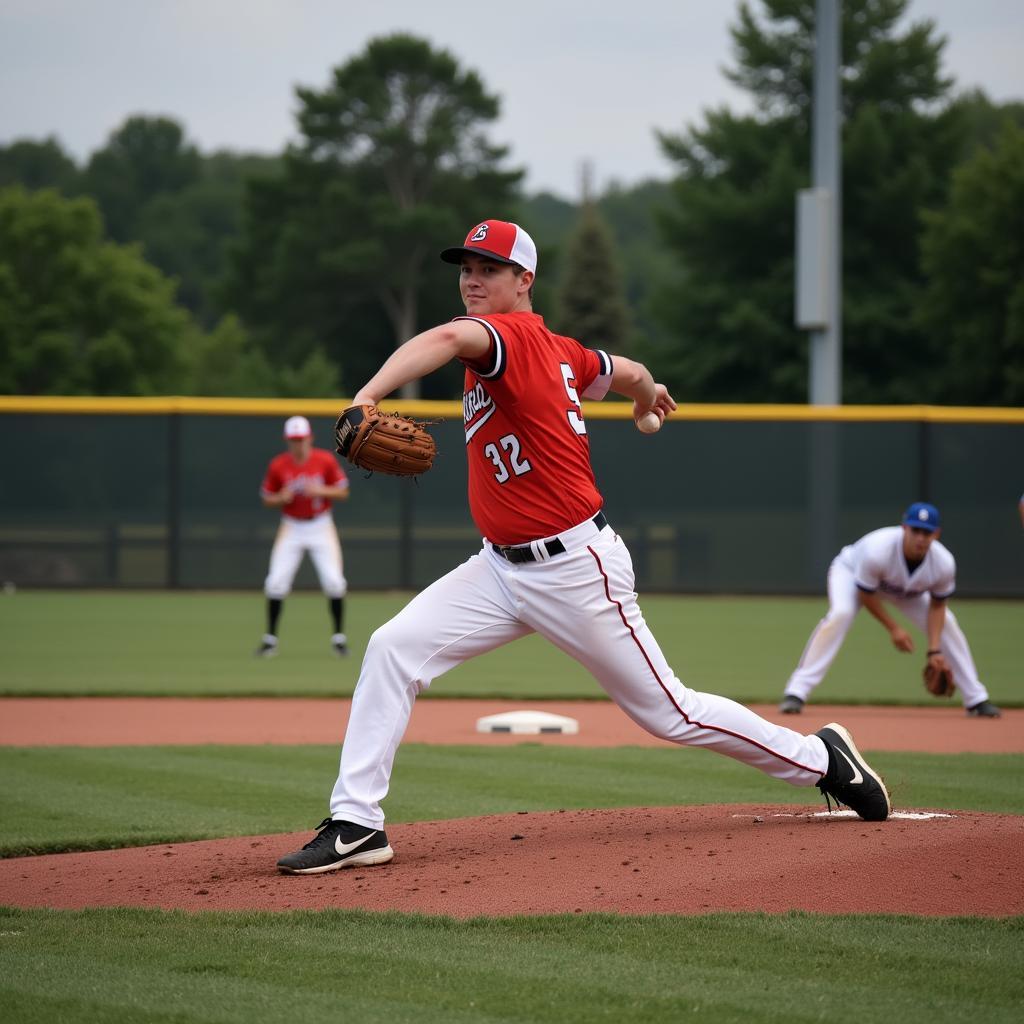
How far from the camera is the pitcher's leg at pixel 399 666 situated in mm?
4688

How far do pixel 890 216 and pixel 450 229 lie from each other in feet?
51.0

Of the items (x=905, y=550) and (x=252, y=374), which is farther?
(x=252, y=374)

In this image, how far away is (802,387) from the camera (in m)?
38.9

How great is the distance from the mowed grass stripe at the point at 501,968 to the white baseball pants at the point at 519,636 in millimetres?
667

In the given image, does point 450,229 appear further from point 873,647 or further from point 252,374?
point 873,647

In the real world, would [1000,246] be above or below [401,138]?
below

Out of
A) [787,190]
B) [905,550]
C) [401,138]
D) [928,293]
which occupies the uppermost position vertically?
[401,138]

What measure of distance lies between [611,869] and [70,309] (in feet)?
137

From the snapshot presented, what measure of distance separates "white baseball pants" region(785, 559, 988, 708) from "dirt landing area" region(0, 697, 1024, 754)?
205mm

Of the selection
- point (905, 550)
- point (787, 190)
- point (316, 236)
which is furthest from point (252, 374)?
point (905, 550)

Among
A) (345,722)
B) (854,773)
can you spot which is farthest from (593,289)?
(854,773)

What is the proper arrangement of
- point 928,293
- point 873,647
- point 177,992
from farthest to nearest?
point 928,293, point 873,647, point 177,992

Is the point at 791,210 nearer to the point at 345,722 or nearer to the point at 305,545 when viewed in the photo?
the point at 305,545

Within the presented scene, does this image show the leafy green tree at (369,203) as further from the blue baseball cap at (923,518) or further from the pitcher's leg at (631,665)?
the pitcher's leg at (631,665)
